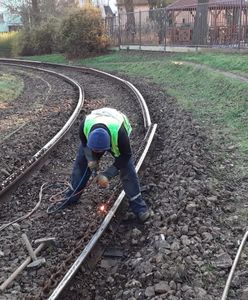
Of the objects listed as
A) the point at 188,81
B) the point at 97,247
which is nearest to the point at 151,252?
the point at 97,247

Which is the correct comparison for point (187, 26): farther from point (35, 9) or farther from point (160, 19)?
point (35, 9)

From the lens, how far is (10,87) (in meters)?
18.2

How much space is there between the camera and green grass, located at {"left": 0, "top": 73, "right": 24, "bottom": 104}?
15.9m

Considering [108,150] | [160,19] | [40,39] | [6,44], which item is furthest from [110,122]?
[6,44]

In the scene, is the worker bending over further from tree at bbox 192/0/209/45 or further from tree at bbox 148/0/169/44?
tree at bbox 148/0/169/44

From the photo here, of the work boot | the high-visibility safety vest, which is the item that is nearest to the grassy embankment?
the work boot

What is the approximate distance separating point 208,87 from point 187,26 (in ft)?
42.1

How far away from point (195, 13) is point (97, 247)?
71.5ft

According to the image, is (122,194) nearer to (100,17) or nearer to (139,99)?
(139,99)

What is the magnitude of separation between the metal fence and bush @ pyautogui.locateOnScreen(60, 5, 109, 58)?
1.76 m

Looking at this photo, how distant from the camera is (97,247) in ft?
18.6

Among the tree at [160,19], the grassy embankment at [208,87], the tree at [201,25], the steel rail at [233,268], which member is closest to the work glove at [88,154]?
the steel rail at [233,268]

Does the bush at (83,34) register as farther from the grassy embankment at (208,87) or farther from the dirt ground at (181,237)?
the dirt ground at (181,237)

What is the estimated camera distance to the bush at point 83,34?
3103 cm
